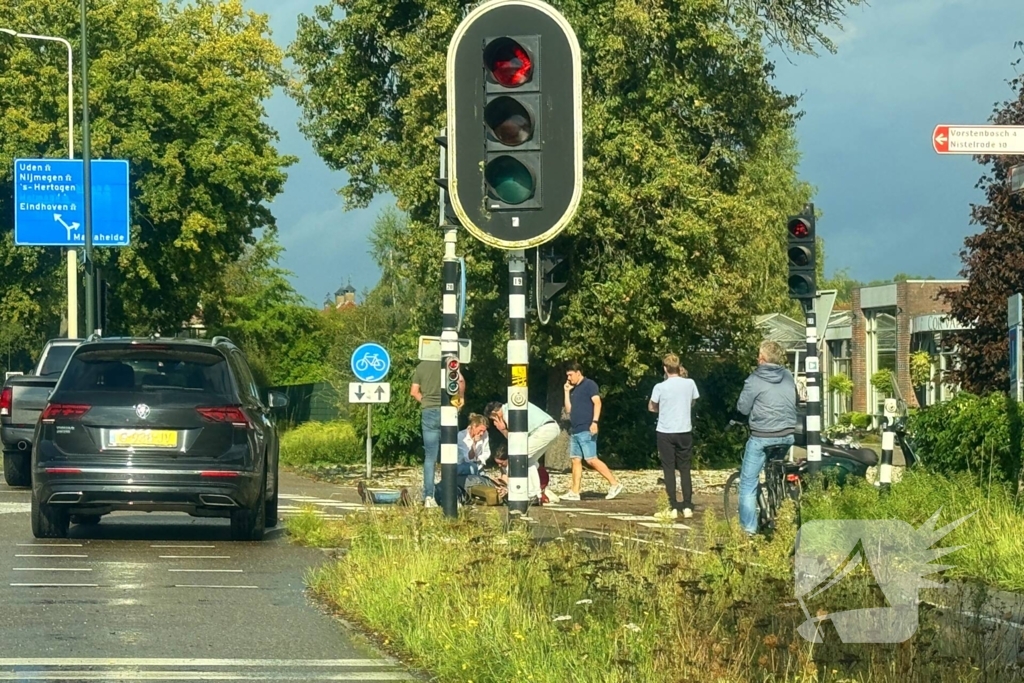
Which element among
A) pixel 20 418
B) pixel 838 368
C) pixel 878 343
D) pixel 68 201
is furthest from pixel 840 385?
pixel 20 418

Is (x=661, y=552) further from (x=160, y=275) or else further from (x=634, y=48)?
(x=160, y=275)

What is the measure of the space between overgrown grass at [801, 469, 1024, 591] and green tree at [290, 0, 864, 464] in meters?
14.5

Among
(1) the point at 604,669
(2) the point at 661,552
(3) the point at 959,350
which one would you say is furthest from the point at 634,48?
(1) the point at 604,669

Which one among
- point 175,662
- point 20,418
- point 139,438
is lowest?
point 175,662

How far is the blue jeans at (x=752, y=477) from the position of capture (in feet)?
51.5

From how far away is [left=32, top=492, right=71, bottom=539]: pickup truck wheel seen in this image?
1476 cm

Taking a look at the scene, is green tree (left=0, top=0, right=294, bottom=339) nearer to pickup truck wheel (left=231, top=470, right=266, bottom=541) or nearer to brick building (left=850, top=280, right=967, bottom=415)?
brick building (left=850, top=280, right=967, bottom=415)

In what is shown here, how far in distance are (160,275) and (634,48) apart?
27156 mm

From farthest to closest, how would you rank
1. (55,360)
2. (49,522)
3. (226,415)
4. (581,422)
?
(55,360) → (581,422) → (49,522) → (226,415)

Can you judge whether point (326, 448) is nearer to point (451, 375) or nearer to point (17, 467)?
point (17, 467)

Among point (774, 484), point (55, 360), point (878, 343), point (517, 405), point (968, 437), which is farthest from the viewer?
point (878, 343)

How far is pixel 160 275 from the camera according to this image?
53281mm

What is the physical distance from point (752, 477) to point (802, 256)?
4.26 metres

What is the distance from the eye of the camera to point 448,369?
14742 millimetres
